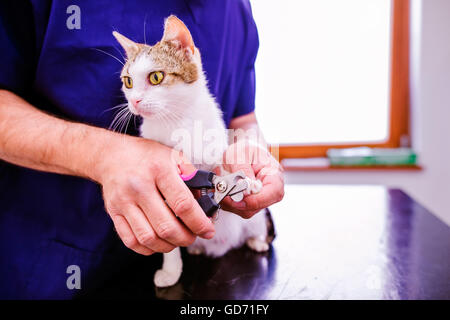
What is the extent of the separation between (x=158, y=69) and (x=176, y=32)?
53mm

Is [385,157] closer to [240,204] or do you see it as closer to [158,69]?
[240,204]

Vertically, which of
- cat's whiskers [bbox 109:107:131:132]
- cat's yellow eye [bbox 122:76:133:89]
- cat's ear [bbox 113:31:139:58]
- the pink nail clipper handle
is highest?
cat's ear [bbox 113:31:139:58]

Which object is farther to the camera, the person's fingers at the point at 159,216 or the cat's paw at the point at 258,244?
the cat's paw at the point at 258,244

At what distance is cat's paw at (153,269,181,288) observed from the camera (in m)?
0.53

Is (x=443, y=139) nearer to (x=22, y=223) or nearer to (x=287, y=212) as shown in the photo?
(x=287, y=212)

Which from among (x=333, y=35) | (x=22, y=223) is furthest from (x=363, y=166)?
(x=22, y=223)

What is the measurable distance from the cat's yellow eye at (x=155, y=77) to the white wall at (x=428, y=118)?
0.75 meters

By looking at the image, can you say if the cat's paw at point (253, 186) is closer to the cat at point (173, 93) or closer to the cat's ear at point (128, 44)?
the cat at point (173, 93)

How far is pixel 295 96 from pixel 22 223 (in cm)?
56

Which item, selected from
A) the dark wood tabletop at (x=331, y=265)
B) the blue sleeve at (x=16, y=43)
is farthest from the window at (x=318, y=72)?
the blue sleeve at (x=16, y=43)

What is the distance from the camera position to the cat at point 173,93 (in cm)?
37

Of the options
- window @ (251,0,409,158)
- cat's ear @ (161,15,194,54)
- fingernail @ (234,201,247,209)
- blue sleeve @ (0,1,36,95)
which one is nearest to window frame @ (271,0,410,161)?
window @ (251,0,409,158)

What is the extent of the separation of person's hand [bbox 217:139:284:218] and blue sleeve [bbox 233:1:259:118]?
11 centimetres

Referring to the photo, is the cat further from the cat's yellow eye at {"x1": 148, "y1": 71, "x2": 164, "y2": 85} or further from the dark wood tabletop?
the dark wood tabletop
